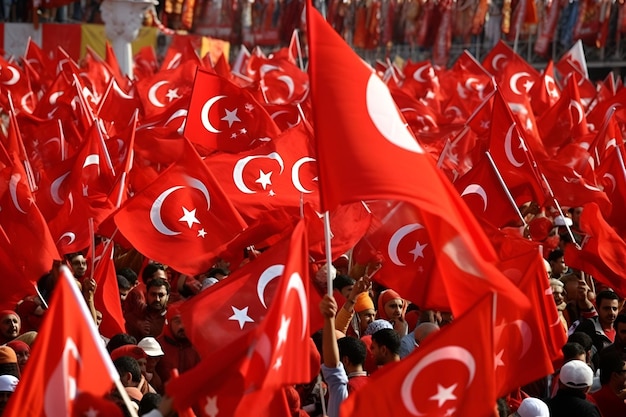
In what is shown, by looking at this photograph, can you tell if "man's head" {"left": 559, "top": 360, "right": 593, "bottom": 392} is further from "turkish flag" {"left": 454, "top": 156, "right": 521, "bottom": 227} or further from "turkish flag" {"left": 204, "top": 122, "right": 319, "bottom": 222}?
"turkish flag" {"left": 454, "top": 156, "right": 521, "bottom": 227}

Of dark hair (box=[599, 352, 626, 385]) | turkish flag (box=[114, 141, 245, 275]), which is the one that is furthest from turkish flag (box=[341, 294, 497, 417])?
turkish flag (box=[114, 141, 245, 275])

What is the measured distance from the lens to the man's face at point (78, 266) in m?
10.1

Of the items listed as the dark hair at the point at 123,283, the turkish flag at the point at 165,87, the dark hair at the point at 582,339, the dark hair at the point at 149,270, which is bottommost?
the turkish flag at the point at 165,87

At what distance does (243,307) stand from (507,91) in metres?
11.6

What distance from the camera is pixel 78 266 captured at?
33.3ft

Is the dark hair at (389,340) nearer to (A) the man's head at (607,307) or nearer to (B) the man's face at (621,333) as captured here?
(B) the man's face at (621,333)

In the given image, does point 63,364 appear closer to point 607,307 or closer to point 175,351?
point 175,351

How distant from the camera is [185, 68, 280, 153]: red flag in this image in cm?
1179

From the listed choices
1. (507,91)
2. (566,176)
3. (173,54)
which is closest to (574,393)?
(566,176)

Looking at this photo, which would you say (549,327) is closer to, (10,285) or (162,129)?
(10,285)

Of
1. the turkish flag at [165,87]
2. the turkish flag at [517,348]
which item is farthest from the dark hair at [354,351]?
the turkish flag at [165,87]

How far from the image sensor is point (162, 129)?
13.0 meters

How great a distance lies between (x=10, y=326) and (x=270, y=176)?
2.03m

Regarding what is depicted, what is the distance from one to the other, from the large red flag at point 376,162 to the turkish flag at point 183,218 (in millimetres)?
2472
